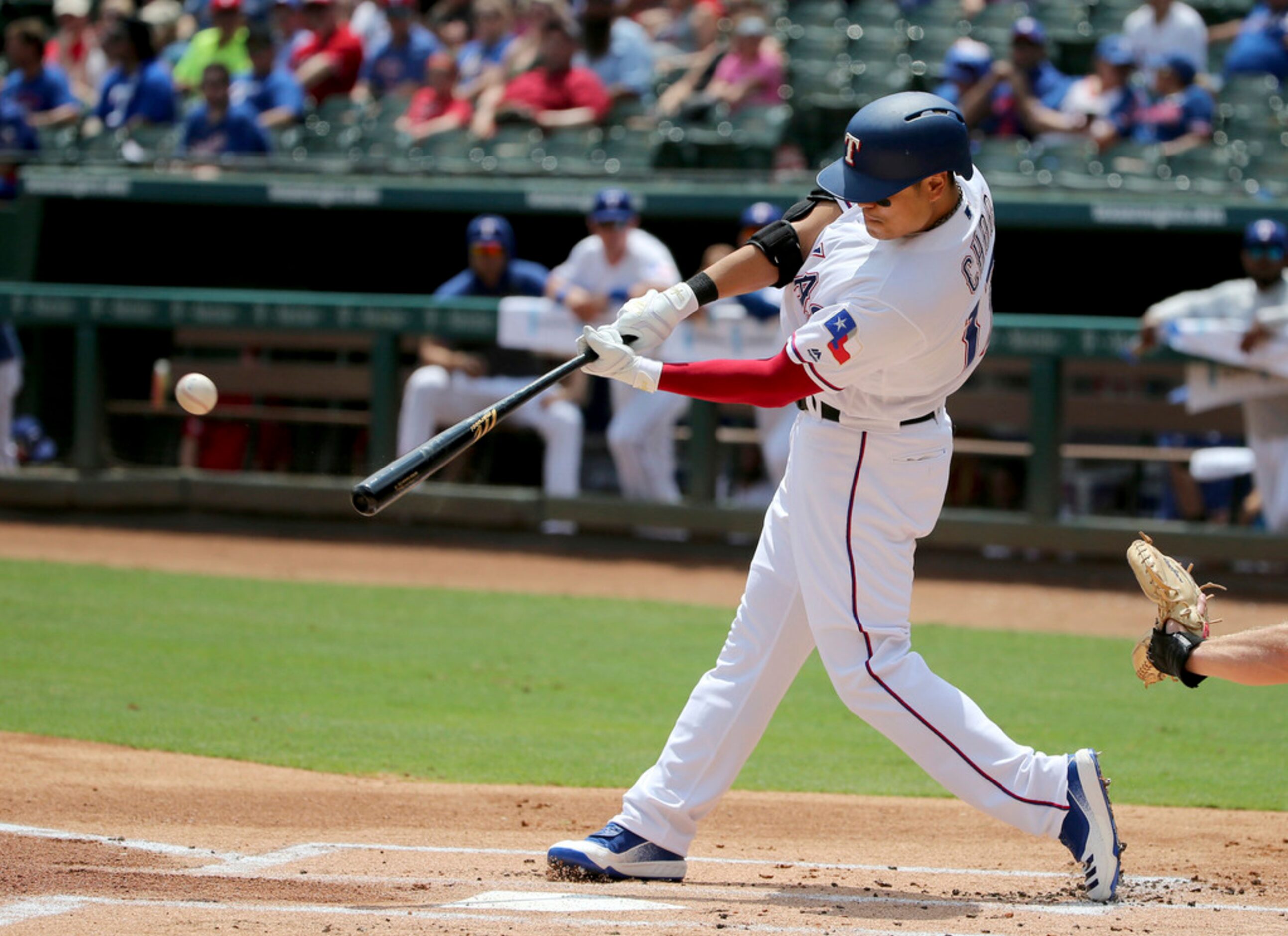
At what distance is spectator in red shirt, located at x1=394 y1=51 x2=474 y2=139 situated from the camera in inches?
421

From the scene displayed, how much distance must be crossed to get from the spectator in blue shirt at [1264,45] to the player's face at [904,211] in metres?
7.17

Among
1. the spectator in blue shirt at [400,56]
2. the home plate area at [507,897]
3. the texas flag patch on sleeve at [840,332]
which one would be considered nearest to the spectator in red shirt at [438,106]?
the spectator in blue shirt at [400,56]

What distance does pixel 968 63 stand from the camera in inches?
372

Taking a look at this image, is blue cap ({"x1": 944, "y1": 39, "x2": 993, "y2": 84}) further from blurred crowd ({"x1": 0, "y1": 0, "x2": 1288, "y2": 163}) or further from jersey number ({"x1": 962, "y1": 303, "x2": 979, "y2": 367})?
jersey number ({"x1": 962, "y1": 303, "x2": 979, "y2": 367})

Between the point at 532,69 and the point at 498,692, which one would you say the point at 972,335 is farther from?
the point at 532,69

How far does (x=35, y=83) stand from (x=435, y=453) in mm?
10068

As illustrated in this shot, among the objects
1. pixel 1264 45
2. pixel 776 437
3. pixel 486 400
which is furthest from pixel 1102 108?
pixel 486 400

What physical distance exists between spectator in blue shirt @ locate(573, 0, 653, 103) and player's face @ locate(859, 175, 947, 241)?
301 inches

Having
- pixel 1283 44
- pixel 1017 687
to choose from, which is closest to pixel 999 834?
pixel 1017 687

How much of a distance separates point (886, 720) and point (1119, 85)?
6.94m

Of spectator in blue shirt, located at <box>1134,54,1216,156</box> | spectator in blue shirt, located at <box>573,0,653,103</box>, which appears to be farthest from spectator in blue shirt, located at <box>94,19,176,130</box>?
spectator in blue shirt, located at <box>1134,54,1216,156</box>

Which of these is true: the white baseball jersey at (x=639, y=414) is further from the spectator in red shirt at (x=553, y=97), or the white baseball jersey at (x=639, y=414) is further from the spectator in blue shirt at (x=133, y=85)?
the spectator in blue shirt at (x=133, y=85)

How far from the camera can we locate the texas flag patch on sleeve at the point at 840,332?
3.01 meters

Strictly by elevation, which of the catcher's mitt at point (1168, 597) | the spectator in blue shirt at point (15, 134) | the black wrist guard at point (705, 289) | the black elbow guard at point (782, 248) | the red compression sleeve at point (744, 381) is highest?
the spectator in blue shirt at point (15, 134)
